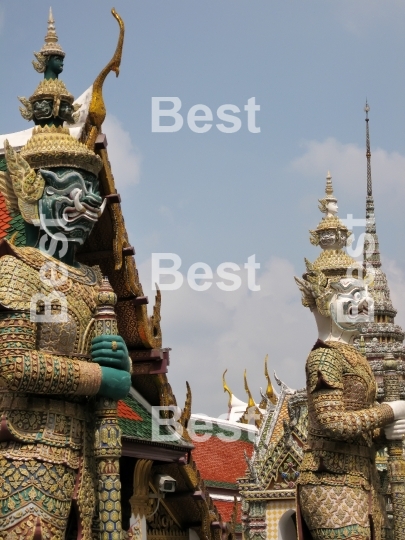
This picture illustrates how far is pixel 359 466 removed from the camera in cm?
916

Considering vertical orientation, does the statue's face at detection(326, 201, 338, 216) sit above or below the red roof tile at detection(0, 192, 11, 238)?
above

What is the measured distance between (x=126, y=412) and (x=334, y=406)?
1.89 m

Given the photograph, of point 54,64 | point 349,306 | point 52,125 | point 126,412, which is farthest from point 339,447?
point 54,64

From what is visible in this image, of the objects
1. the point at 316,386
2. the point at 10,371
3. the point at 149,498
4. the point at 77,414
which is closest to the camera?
the point at 10,371

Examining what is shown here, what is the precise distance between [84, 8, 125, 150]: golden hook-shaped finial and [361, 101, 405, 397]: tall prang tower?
40.8 feet

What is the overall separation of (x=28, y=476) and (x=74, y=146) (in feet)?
7.63

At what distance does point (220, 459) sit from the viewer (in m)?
20.8

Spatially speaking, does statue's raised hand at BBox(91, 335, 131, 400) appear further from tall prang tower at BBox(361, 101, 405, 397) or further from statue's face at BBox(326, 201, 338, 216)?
tall prang tower at BBox(361, 101, 405, 397)

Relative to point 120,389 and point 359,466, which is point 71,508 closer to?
point 120,389

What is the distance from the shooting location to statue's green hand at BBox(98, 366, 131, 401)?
7.80 meters

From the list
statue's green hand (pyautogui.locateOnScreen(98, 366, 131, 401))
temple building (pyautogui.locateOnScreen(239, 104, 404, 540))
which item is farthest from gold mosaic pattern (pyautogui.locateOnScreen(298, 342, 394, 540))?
temple building (pyautogui.locateOnScreen(239, 104, 404, 540))

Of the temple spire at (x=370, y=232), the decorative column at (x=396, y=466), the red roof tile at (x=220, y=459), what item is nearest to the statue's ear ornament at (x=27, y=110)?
the decorative column at (x=396, y=466)

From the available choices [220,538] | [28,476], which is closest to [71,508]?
[28,476]

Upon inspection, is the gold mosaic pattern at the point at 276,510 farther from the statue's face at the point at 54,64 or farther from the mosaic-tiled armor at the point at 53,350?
the statue's face at the point at 54,64
